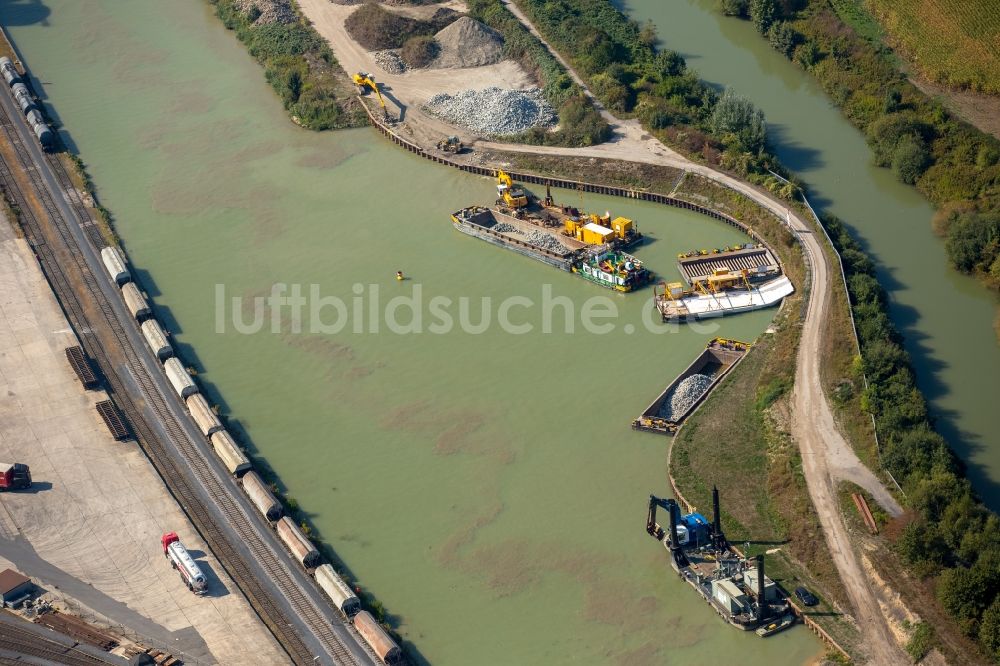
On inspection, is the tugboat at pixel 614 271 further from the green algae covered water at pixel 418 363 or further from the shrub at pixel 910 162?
the shrub at pixel 910 162

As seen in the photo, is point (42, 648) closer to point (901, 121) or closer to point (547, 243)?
point (547, 243)

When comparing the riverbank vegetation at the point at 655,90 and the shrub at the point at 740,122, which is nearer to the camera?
the riverbank vegetation at the point at 655,90

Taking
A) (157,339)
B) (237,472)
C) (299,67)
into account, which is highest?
(299,67)

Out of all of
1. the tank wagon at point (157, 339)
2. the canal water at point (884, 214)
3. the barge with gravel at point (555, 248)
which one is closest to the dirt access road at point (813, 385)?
the canal water at point (884, 214)

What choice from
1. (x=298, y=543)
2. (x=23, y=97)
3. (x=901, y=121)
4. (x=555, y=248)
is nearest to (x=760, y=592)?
(x=298, y=543)

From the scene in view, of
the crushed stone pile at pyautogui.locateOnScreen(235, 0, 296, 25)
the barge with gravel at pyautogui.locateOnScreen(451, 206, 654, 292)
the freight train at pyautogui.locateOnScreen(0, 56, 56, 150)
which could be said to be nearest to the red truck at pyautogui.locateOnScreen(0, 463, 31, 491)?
the barge with gravel at pyautogui.locateOnScreen(451, 206, 654, 292)

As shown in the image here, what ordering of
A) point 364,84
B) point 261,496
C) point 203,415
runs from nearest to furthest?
point 261,496 → point 203,415 → point 364,84

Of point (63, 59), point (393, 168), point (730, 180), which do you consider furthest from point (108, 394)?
point (63, 59)
